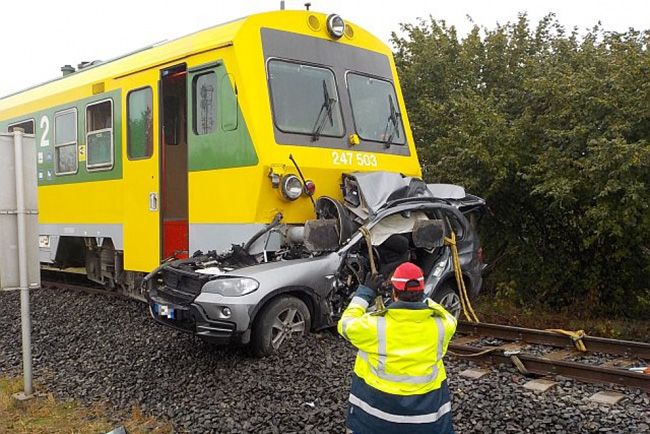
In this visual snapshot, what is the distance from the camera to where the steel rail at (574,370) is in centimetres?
595

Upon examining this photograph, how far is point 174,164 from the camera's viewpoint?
9109 mm

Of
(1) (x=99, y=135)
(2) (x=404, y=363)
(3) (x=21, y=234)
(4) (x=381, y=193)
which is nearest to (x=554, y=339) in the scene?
(4) (x=381, y=193)

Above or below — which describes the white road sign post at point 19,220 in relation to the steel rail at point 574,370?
above

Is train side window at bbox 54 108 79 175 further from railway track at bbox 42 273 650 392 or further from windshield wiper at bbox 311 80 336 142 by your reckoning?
railway track at bbox 42 273 650 392

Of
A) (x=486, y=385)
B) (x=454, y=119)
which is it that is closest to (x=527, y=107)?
(x=454, y=119)

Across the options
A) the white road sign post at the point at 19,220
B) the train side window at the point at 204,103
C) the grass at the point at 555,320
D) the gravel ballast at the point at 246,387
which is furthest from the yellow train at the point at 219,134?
the grass at the point at 555,320

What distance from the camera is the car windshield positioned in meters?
8.18

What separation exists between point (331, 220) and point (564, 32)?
8576 mm

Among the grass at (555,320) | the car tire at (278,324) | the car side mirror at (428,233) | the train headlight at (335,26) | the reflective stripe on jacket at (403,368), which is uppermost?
the train headlight at (335,26)

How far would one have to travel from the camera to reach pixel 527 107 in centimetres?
1044

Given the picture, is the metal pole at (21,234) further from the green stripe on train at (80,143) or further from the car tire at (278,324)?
the green stripe on train at (80,143)

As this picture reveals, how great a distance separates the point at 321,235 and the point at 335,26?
280 centimetres

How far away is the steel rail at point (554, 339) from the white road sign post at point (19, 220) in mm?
4964

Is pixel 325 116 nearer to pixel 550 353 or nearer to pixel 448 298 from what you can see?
pixel 448 298
